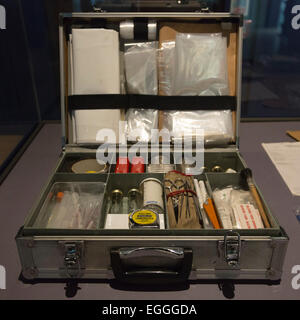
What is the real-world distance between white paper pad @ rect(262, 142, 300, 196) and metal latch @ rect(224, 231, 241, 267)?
571mm

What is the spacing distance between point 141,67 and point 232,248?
0.85 m

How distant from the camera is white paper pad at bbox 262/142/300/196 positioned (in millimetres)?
1332

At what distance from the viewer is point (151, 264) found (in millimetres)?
854

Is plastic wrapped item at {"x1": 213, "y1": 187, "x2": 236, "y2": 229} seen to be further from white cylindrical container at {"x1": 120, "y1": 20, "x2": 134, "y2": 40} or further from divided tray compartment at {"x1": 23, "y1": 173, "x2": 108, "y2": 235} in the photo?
white cylindrical container at {"x1": 120, "y1": 20, "x2": 134, "y2": 40}

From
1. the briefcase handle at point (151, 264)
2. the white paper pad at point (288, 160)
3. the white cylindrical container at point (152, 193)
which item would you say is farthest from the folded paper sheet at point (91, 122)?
the white paper pad at point (288, 160)

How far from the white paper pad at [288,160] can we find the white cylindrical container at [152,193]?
1.92ft

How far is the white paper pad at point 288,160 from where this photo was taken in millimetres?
1332

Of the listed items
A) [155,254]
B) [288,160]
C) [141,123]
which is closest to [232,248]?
[155,254]

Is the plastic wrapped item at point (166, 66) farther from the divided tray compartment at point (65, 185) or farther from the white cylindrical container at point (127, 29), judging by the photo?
the divided tray compartment at point (65, 185)

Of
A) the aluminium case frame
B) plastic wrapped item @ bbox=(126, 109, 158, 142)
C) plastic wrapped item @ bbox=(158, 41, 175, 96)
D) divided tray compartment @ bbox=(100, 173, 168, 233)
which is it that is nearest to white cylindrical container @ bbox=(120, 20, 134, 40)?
plastic wrapped item @ bbox=(158, 41, 175, 96)

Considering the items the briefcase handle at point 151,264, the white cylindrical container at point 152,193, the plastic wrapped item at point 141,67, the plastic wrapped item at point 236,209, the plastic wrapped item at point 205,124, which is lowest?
the briefcase handle at point 151,264

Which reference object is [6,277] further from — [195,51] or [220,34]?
[220,34]
